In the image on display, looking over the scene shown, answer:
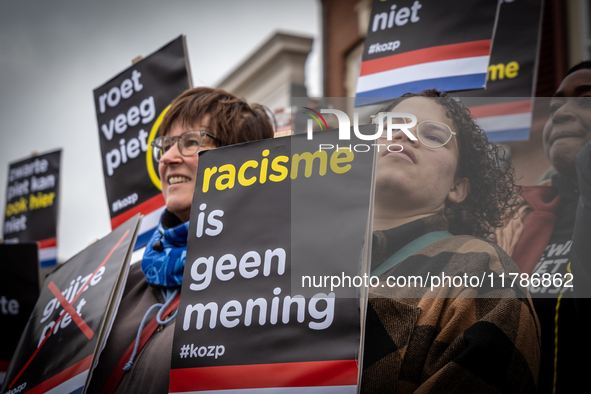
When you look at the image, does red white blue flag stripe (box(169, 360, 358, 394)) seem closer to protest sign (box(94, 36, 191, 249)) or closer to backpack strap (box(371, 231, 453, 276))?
backpack strap (box(371, 231, 453, 276))

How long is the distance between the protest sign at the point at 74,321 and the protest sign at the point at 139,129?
2.90 ft

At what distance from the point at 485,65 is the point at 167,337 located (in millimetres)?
1839

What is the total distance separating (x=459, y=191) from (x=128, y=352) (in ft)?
4.33

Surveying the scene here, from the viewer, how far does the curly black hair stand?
5.12 feet

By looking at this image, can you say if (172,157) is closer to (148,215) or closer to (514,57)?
(148,215)

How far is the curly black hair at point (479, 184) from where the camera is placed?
1562mm

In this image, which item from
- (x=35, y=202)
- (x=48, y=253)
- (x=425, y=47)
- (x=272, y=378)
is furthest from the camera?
(x=35, y=202)

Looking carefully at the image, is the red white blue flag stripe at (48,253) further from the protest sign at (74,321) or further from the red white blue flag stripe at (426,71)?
the red white blue flag stripe at (426,71)

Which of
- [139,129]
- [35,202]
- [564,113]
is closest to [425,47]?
[564,113]

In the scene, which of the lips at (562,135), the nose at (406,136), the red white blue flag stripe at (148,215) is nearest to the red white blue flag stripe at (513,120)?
the lips at (562,135)

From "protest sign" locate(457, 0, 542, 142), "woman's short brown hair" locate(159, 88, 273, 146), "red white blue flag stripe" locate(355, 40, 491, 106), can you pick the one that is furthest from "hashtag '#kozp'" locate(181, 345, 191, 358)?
"protest sign" locate(457, 0, 542, 142)

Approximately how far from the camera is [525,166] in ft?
6.24

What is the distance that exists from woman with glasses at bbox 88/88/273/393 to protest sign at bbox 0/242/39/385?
0.90 meters

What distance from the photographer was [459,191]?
157cm
